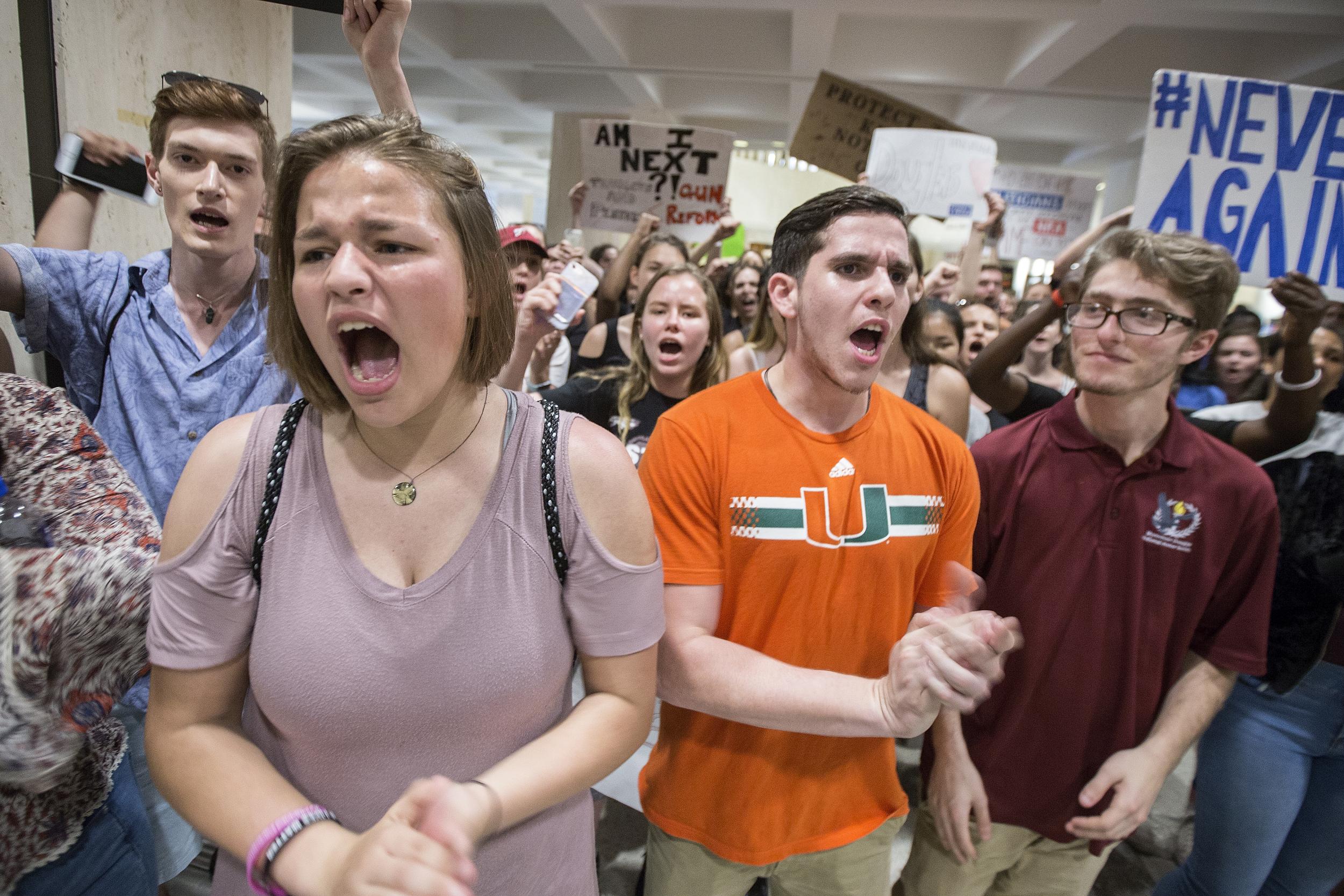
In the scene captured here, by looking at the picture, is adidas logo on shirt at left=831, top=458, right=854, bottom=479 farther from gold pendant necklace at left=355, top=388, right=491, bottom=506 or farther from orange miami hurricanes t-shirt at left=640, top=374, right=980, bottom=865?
gold pendant necklace at left=355, top=388, right=491, bottom=506

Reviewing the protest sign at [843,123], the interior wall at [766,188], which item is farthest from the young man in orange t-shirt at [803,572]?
the interior wall at [766,188]

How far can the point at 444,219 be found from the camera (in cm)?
97

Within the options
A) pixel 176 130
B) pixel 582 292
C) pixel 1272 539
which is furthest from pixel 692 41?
pixel 1272 539

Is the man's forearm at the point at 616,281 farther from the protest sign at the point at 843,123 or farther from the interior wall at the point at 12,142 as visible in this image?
the interior wall at the point at 12,142

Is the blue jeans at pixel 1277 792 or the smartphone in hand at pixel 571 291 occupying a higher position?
the smartphone in hand at pixel 571 291

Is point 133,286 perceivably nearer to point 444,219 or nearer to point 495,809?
point 444,219

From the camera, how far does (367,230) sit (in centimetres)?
93

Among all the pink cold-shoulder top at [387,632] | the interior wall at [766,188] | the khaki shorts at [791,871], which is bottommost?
the khaki shorts at [791,871]

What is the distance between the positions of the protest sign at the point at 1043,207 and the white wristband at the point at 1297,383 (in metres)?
4.57

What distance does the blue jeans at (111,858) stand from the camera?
1.03 metres

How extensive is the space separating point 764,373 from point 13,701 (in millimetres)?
1322

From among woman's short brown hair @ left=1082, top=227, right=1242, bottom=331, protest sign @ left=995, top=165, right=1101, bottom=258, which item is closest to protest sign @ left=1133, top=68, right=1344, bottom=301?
woman's short brown hair @ left=1082, top=227, right=1242, bottom=331

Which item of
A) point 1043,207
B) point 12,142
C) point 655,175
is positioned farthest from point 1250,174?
point 1043,207

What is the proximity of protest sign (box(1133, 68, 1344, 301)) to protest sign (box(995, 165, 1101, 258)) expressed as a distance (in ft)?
12.3
